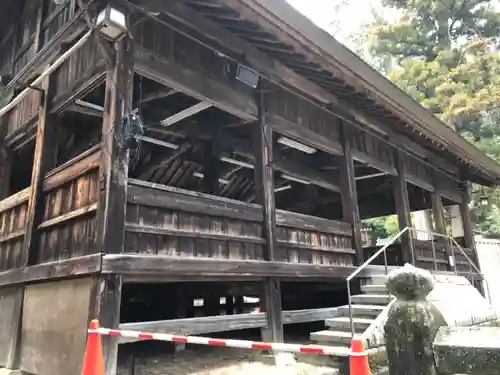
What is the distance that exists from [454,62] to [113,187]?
56.7ft

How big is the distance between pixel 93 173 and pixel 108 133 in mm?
503

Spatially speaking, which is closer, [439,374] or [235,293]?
[439,374]

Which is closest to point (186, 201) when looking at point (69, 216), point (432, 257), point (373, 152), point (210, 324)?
point (69, 216)

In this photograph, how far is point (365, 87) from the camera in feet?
20.0

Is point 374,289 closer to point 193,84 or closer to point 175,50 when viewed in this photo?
point 193,84

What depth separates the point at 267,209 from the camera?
Result: 19.0ft

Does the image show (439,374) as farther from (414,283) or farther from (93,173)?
(93,173)

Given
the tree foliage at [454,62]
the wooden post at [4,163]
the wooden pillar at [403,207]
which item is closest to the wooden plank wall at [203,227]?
the wooden pillar at [403,207]

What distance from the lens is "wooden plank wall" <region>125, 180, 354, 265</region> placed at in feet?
14.0

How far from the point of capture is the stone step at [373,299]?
613cm

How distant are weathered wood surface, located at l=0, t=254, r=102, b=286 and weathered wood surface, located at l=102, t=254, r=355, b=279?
191mm

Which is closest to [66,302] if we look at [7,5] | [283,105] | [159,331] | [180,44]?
[159,331]

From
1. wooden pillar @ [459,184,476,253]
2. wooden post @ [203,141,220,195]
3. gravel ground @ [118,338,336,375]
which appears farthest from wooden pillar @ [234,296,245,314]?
wooden pillar @ [459,184,476,253]

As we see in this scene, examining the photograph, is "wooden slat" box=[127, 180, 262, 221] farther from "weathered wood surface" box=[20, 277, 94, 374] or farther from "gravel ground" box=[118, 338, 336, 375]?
"gravel ground" box=[118, 338, 336, 375]
